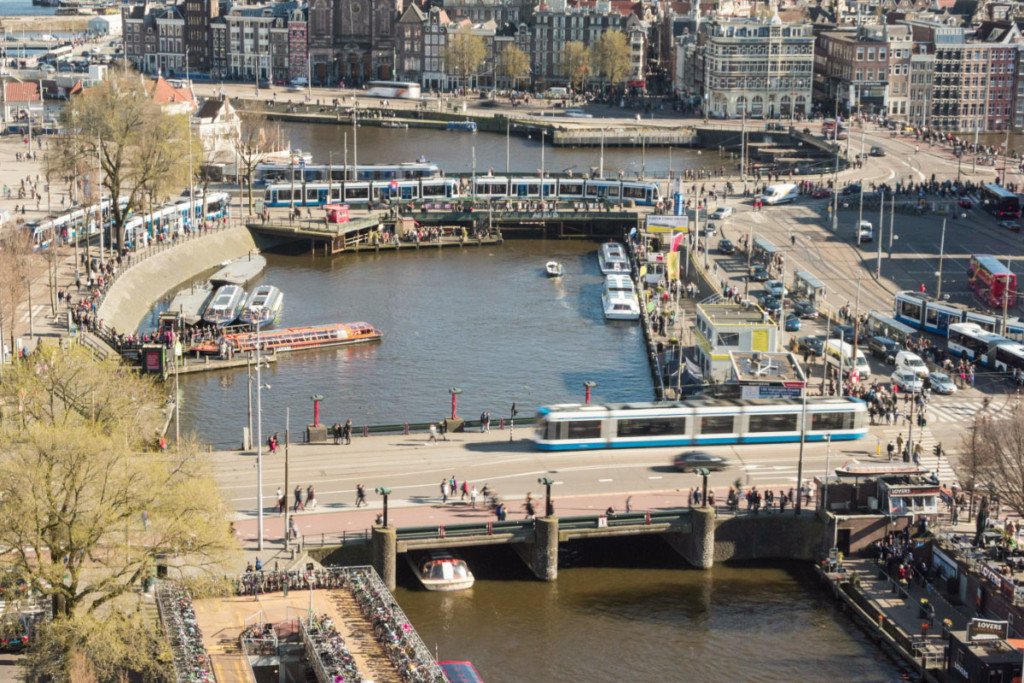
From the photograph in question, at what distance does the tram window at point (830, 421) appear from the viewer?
247 feet

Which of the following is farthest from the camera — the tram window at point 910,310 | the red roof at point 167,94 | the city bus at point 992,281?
the red roof at point 167,94

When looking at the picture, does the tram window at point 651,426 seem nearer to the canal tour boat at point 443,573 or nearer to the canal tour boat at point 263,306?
the canal tour boat at point 443,573

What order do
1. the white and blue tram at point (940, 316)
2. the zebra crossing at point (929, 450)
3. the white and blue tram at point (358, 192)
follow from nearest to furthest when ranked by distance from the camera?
the zebra crossing at point (929, 450) → the white and blue tram at point (940, 316) → the white and blue tram at point (358, 192)

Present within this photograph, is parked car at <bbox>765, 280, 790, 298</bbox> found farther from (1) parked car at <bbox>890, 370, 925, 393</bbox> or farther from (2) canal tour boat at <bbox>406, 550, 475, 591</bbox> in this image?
(2) canal tour boat at <bbox>406, 550, 475, 591</bbox>

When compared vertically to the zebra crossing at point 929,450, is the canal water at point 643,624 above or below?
below

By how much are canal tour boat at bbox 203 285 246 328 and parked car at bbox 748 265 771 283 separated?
3355cm

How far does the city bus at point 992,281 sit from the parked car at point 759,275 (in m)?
13.1

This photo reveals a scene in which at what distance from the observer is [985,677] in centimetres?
5431

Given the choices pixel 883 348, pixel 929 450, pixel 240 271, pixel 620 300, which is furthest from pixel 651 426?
pixel 240 271

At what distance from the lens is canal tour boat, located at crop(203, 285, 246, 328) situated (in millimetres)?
101062

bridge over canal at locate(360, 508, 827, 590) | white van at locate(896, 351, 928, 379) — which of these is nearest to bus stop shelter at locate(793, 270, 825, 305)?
white van at locate(896, 351, 928, 379)

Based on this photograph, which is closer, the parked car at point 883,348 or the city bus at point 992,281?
the parked car at point 883,348

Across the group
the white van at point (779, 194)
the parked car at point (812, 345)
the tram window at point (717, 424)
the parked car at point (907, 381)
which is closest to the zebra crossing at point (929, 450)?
the parked car at point (907, 381)

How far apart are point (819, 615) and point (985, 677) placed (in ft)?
29.1
